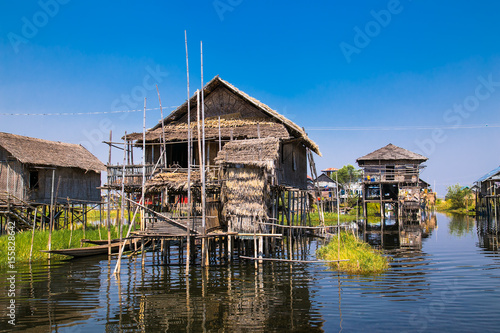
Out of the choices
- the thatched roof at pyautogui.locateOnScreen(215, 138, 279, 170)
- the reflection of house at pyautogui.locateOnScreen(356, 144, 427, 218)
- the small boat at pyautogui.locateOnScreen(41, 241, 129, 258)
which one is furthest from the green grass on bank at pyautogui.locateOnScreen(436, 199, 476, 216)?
the small boat at pyautogui.locateOnScreen(41, 241, 129, 258)

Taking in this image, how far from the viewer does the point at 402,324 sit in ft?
27.3

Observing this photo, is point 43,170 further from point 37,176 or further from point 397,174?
point 397,174

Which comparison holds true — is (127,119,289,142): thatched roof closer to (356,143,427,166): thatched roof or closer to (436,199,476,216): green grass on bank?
(356,143,427,166): thatched roof

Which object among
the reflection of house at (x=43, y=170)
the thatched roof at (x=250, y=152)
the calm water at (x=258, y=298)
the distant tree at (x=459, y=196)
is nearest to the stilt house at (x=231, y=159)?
the thatched roof at (x=250, y=152)

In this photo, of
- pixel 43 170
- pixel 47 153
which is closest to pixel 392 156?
pixel 47 153

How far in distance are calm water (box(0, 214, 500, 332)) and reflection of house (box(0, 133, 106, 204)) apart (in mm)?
8908

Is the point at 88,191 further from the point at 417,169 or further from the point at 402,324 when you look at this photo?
the point at 417,169

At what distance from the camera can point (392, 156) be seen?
35.0 meters

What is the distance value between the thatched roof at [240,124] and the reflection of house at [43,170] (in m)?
5.85

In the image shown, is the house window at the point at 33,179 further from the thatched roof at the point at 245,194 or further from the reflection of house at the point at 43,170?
the thatched roof at the point at 245,194

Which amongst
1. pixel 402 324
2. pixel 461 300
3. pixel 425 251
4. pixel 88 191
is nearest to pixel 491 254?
pixel 425 251

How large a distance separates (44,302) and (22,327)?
2.01 metres

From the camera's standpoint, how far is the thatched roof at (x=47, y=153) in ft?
74.7

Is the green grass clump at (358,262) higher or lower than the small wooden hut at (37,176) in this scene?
lower
